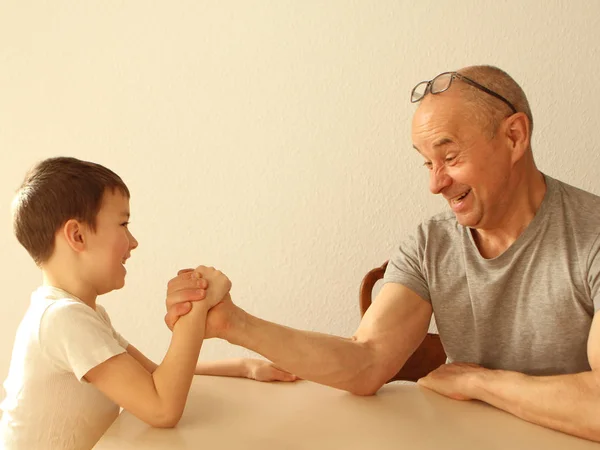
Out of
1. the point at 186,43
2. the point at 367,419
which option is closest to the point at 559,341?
the point at 367,419

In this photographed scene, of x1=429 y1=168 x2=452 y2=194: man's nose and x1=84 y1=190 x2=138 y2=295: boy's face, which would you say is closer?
x1=84 y1=190 x2=138 y2=295: boy's face

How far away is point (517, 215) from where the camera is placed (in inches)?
69.7

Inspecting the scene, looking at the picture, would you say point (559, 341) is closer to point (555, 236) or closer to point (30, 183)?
point (555, 236)

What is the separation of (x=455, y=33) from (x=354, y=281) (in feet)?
2.89

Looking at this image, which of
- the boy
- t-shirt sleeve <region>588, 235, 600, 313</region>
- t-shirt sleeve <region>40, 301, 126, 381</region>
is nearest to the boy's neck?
the boy

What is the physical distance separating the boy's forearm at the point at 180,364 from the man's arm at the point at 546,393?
53 centimetres

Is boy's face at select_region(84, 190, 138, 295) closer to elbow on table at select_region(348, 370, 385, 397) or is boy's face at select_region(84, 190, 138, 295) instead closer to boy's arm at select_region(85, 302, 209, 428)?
boy's arm at select_region(85, 302, 209, 428)

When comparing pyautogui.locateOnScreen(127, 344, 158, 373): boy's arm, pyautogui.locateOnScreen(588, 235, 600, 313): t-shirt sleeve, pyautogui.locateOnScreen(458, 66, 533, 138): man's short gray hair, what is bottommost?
pyautogui.locateOnScreen(127, 344, 158, 373): boy's arm

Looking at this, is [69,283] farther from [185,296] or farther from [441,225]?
[441,225]

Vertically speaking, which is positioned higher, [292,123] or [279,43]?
[279,43]

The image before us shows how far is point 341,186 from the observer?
8.32ft

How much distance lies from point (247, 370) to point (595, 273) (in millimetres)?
785

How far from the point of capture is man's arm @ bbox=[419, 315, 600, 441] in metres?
1.32

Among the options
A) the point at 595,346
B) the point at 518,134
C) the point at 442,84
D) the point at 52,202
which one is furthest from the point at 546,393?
the point at 52,202
